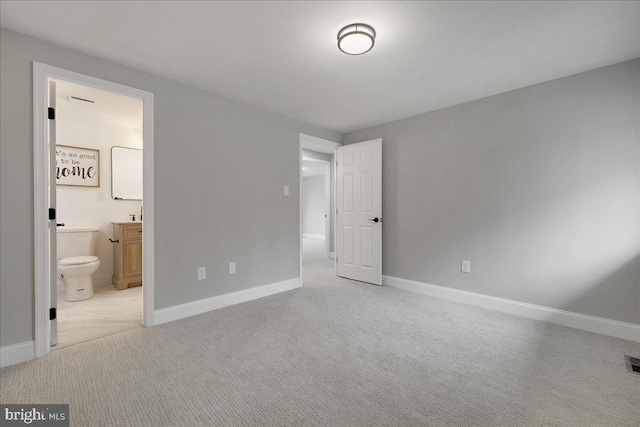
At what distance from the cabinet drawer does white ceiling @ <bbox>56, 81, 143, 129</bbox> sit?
151 cm

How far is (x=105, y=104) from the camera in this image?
343 cm

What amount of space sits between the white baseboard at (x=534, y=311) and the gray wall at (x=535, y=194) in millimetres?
65

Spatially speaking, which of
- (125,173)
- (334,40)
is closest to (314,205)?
(125,173)

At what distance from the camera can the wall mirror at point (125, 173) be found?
4.20 m

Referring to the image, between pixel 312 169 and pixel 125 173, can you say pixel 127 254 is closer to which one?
pixel 125 173

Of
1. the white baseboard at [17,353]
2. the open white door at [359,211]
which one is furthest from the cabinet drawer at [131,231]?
the open white door at [359,211]

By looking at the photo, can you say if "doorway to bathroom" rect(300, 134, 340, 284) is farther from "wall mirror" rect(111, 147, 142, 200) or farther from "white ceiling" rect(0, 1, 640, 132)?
"wall mirror" rect(111, 147, 142, 200)

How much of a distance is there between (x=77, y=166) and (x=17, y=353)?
2761mm

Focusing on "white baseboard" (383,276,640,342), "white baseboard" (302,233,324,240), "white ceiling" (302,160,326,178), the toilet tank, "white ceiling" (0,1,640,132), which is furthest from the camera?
"white baseboard" (302,233,324,240)

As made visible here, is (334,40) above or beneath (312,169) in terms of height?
beneath

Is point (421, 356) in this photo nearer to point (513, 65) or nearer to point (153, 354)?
point (153, 354)

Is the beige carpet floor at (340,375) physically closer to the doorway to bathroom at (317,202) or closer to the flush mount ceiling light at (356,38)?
the doorway to bathroom at (317,202)

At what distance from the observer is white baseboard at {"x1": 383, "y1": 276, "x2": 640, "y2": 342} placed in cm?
244

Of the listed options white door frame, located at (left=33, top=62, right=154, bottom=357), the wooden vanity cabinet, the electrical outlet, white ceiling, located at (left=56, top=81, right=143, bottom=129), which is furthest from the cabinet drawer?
the electrical outlet
